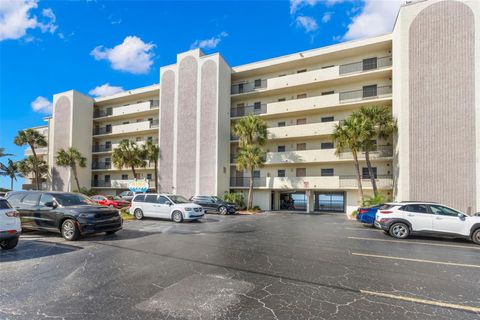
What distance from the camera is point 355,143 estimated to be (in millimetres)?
20281

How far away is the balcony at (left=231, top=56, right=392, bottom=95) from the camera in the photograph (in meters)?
24.0

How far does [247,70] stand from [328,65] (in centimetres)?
870

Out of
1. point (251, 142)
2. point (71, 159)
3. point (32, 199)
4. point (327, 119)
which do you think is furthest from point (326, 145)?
point (71, 159)

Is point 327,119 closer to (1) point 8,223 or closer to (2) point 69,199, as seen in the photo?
(2) point 69,199

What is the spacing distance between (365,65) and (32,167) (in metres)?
45.6

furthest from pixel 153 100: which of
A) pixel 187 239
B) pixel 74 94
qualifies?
pixel 187 239

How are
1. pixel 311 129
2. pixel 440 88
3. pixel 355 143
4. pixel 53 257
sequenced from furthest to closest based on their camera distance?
pixel 311 129 → pixel 355 143 → pixel 440 88 → pixel 53 257

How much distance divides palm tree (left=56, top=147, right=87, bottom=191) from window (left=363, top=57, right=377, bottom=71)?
117ft

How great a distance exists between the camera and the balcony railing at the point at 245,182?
27200mm

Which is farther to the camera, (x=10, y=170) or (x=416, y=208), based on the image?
(x=10, y=170)

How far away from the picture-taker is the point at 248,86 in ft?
97.3

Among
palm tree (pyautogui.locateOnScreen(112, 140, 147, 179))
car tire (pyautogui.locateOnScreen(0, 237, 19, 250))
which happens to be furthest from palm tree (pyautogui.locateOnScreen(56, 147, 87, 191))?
car tire (pyautogui.locateOnScreen(0, 237, 19, 250))

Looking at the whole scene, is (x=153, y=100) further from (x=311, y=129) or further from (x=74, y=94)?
(x=311, y=129)

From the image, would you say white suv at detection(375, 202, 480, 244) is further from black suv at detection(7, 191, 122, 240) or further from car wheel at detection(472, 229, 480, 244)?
black suv at detection(7, 191, 122, 240)
